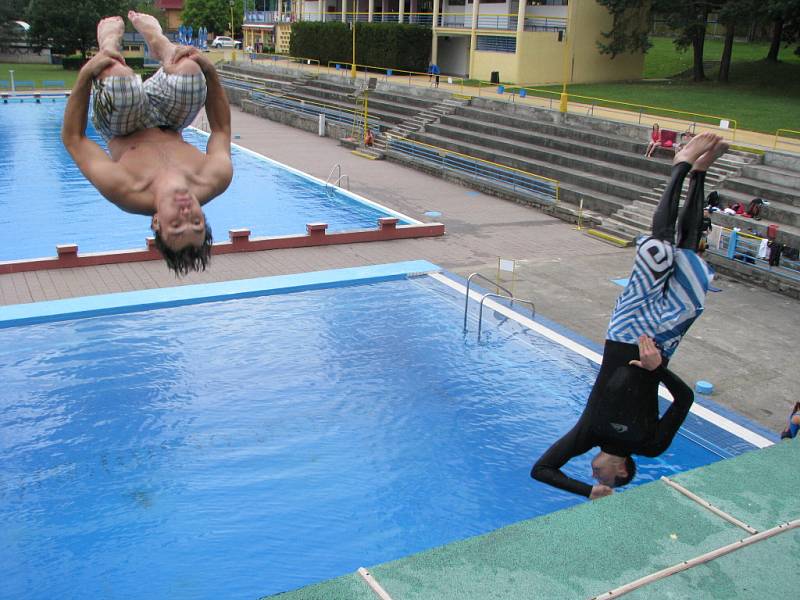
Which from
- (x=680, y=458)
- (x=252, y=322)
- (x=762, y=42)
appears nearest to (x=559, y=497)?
(x=680, y=458)

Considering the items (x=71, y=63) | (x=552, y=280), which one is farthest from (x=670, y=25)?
(x=71, y=63)

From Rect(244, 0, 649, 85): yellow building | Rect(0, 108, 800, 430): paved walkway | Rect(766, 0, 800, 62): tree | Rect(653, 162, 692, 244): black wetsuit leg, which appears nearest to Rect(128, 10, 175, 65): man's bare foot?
Rect(653, 162, 692, 244): black wetsuit leg

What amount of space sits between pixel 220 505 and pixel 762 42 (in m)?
52.8

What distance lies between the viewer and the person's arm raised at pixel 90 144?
4578 mm

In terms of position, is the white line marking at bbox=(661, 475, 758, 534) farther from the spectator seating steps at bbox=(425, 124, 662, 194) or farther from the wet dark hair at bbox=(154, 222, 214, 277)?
the spectator seating steps at bbox=(425, 124, 662, 194)

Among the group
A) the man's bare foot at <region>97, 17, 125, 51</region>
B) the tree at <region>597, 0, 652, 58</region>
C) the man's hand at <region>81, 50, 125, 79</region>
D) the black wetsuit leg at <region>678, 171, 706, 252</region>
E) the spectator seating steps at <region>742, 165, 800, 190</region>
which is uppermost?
the tree at <region>597, 0, 652, 58</region>

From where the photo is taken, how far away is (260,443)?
9398mm

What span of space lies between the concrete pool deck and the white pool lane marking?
3886mm

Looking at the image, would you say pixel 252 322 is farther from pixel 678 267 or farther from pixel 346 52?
pixel 346 52

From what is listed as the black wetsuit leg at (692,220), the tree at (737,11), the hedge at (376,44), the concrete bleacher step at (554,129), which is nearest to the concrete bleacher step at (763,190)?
the concrete bleacher step at (554,129)

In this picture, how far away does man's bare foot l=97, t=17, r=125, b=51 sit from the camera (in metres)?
4.85

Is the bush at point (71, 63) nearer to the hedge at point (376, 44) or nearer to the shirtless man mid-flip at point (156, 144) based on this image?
the hedge at point (376, 44)

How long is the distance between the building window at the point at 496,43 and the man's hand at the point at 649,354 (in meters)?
33.1

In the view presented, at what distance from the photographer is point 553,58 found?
117ft
